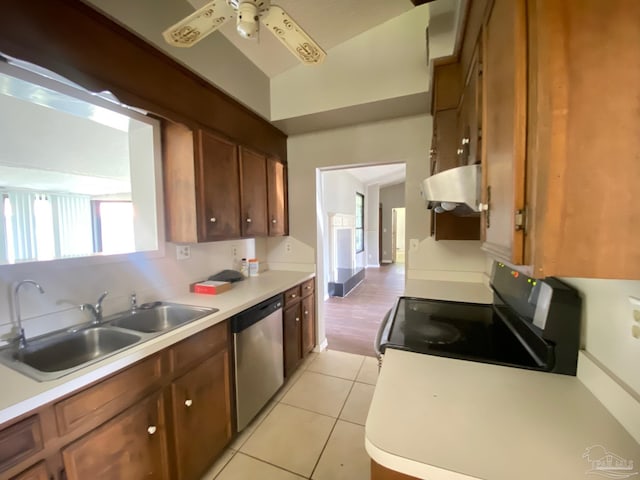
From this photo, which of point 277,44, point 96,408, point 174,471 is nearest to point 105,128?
point 277,44

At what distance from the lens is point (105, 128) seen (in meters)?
1.87

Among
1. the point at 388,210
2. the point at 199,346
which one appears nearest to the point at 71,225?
the point at 199,346

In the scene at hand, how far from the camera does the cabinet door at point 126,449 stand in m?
0.97

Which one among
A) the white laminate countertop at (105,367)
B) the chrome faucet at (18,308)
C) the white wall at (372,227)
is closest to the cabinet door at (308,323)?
the white laminate countertop at (105,367)

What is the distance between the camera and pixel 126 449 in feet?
3.64

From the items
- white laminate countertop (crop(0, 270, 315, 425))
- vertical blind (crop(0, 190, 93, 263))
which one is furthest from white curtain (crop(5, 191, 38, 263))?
white laminate countertop (crop(0, 270, 315, 425))

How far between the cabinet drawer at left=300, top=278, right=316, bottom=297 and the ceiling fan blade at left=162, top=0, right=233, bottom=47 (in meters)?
2.01

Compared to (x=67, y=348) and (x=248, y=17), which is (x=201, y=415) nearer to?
(x=67, y=348)

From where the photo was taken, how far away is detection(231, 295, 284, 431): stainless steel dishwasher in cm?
175

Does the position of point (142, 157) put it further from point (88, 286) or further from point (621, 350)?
point (621, 350)

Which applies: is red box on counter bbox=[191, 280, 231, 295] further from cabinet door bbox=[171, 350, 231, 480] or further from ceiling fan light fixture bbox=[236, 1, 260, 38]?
ceiling fan light fixture bbox=[236, 1, 260, 38]

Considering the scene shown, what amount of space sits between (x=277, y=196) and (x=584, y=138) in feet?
8.14

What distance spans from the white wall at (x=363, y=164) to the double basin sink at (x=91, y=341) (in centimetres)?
143

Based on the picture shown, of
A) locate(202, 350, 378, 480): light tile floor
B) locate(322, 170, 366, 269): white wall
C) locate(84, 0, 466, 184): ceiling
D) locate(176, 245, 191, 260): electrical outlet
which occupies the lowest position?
locate(202, 350, 378, 480): light tile floor
